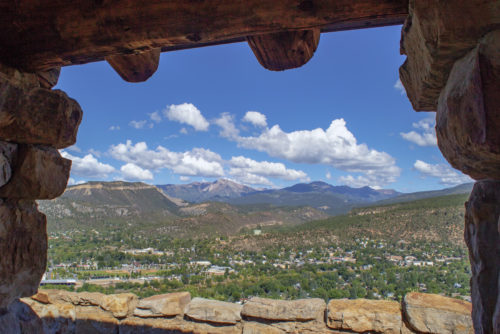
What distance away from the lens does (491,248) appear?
1.01m

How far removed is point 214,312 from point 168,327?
47 centimetres

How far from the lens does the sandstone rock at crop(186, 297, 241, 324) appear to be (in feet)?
9.84

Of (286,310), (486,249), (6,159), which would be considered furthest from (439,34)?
(286,310)

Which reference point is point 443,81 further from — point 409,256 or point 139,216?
point 139,216

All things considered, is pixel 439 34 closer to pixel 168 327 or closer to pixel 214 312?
pixel 214 312

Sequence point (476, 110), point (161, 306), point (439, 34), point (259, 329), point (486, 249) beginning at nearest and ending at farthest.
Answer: point (476, 110)
point (439, 34)
point (486, 249)
point (259, 329)
point (161, 306)

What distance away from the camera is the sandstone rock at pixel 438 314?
249cm

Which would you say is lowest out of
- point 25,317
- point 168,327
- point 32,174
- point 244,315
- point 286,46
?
point 168,327

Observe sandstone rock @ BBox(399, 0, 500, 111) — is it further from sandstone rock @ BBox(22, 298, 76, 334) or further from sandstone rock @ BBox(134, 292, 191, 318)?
sandstone rock @ BBox(22, 298, 76, 334)

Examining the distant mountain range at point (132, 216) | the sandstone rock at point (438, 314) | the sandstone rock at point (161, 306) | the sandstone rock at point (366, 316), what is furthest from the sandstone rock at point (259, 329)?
the distant mountain range at point (132, 216)

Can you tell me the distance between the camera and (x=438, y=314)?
2590 mm

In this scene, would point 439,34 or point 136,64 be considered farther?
point 136,64

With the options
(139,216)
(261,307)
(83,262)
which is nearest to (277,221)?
(139,216)

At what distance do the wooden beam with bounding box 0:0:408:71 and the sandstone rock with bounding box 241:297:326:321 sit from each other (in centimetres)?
246
